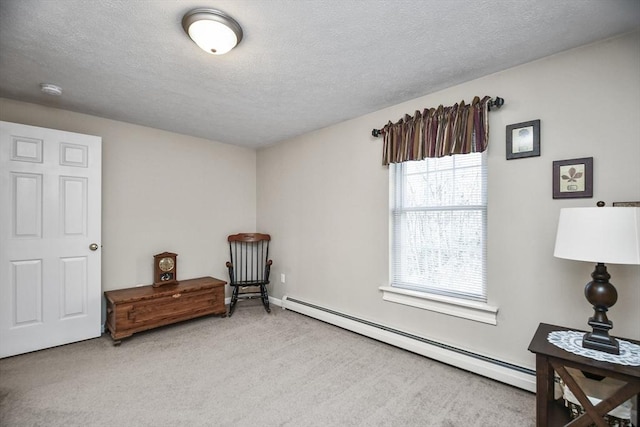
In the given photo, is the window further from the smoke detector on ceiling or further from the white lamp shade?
the smoke detector on ceiling

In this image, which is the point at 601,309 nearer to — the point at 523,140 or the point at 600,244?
the point at 600,244

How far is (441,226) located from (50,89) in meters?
3.65

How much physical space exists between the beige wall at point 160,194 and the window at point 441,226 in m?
2.58

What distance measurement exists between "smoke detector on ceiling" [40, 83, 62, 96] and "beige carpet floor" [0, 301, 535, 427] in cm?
238

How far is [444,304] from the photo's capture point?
260 centimetres

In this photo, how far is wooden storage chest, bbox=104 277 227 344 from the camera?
2988 millimetres

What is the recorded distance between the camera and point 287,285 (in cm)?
421

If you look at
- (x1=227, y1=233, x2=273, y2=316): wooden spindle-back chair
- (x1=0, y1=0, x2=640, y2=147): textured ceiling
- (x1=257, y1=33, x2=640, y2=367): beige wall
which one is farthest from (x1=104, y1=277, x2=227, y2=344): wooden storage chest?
(x1=0, y1=0, x2=640, y2=147): textured ceiling

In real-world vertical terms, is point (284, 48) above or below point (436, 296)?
above

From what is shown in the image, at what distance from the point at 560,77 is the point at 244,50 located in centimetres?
219

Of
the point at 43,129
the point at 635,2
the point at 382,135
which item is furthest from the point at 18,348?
the point at 635,2

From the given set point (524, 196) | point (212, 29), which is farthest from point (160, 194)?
point (524, 196)

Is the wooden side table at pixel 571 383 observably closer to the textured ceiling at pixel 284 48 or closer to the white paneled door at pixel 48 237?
the textured ceiling at pixel 284 48

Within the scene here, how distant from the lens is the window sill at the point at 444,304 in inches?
92.6
